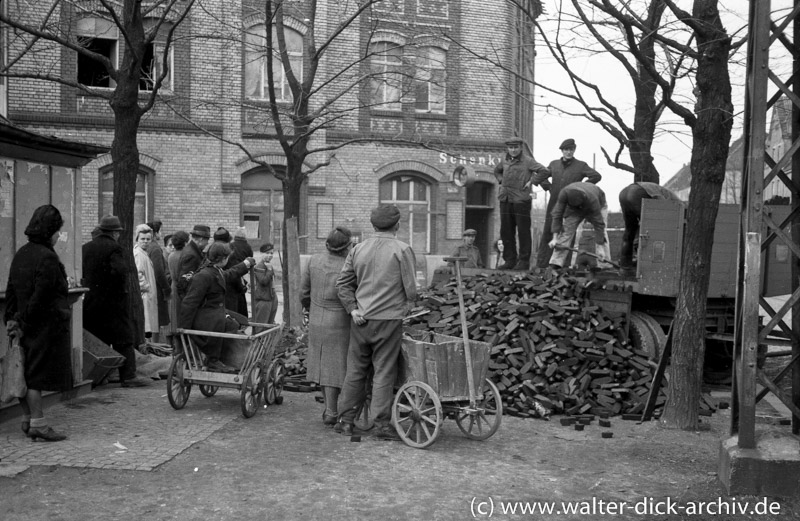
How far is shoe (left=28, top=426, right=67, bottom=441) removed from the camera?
23.9ft

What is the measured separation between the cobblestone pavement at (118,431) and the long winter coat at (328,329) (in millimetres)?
1155

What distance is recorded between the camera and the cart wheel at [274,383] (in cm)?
919

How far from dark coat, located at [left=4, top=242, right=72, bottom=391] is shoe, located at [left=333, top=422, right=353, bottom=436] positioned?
2.45m

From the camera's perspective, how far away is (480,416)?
313 inches

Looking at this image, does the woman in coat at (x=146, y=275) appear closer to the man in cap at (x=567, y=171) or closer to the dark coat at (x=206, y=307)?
the dark coat at (x=206, y=307)

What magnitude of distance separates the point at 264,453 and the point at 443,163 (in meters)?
19.9

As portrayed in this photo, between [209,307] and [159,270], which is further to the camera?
[159,270]

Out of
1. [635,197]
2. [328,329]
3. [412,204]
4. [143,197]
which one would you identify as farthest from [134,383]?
[412,204]

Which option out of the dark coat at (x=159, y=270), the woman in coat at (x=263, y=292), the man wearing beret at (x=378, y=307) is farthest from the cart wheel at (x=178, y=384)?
the woman in coat at (x=263, y=292)

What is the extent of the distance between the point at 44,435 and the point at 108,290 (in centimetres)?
306

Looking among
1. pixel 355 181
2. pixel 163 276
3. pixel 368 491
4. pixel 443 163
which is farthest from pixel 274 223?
pixel 368 491

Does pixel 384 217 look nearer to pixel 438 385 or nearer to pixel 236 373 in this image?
pixel 438 385

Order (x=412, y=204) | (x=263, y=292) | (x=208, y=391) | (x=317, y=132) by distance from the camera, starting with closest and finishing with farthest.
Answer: (x=208, y=391) < (x=263, y=292) < (x=317, y=132) < (x=412, y=204)

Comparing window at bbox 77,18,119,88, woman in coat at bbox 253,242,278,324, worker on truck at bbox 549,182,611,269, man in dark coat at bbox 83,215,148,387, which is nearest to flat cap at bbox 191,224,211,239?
man in dark coat at bbox 83,215,148,387
